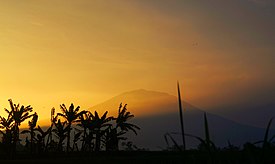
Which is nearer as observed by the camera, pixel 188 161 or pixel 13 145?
pixel 188 161

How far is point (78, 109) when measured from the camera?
46.1 m

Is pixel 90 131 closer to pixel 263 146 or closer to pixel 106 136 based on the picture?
pixel 106 136

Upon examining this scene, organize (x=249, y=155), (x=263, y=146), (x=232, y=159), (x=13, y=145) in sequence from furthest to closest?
(x=13, y=145), (x=232, y=159), (x=263, y=146), (x=249, y=155)

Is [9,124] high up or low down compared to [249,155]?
up

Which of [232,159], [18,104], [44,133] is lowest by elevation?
[232,159]

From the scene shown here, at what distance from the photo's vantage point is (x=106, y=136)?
4484 cm

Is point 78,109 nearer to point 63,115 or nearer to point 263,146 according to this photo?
point 63,115

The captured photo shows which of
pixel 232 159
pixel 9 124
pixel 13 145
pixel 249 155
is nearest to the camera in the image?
pixel 249 155

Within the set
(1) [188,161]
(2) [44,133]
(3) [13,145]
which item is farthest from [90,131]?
(1) [188,161]

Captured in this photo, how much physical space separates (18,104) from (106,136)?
11159 millimetres

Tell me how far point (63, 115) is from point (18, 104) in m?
5.44

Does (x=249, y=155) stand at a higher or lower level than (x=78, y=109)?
lower

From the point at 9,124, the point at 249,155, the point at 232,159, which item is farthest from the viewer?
the point at 9,124

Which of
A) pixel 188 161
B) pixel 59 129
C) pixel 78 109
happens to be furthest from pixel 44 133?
pixel 188 161
